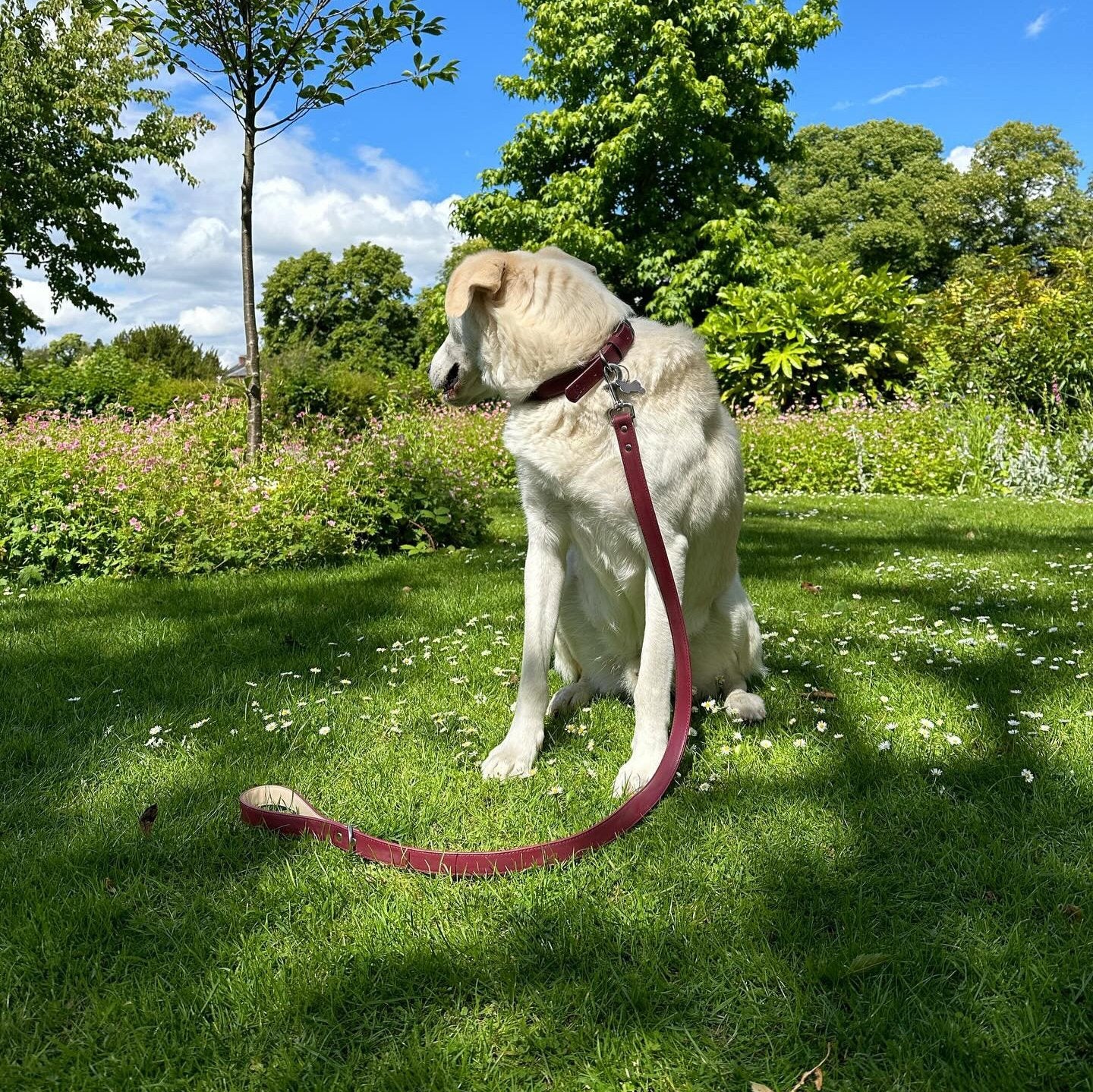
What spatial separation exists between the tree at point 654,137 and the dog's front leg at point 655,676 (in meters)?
19.0

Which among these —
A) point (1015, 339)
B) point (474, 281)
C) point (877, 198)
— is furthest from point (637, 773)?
point (877, 198)

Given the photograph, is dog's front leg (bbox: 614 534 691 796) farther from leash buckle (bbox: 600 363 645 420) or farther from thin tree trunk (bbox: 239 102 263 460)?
thin tree trunk (bbox: 239 102 263 460)

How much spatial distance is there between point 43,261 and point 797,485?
2291 cm

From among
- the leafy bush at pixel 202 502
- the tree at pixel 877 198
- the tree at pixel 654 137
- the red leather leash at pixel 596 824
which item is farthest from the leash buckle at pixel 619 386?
the tree at pixel 877 198

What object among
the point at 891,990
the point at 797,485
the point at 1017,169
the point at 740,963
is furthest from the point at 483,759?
the point at 1017,169

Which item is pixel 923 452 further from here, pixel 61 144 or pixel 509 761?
pixel 61 144

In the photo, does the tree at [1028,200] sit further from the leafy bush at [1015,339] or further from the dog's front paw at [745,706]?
the dog's front paw at [745,706]

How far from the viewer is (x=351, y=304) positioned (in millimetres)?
43188

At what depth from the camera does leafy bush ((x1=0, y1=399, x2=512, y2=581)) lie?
5.81m

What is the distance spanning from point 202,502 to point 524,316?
4349mm

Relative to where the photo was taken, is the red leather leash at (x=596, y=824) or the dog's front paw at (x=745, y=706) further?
the dog's front paw at (x=745, y=706)

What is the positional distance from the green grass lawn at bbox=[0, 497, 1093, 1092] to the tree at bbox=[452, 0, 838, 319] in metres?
18.8

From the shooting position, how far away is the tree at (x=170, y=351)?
32.9m

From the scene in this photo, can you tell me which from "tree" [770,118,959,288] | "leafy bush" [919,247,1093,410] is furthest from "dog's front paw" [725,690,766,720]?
"tree" [770,118,959,288]
